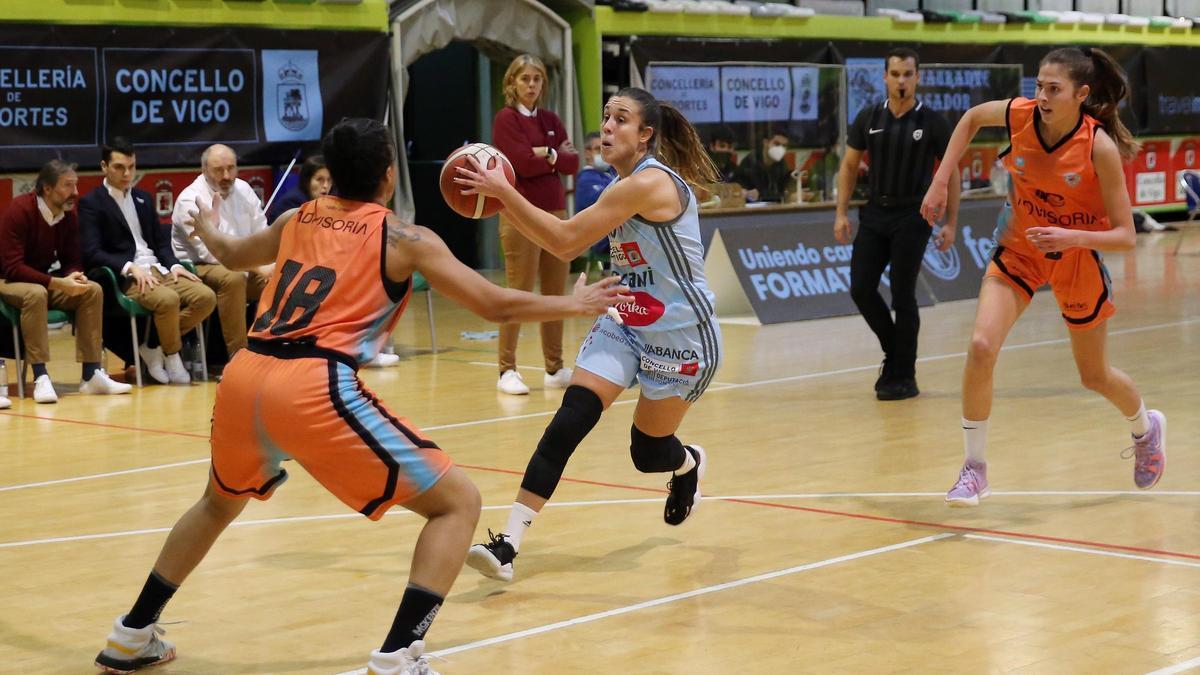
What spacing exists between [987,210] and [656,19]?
4.55 meters

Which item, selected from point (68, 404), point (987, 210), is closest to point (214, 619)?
point (68, 404)

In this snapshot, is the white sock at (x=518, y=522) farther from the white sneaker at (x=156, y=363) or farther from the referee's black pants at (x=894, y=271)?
the white sneaker at (x=156, y=363)

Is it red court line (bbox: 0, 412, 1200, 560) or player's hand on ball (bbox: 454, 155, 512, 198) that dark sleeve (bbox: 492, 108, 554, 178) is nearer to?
red court line (bbox: 0, 412, 1200, 560)

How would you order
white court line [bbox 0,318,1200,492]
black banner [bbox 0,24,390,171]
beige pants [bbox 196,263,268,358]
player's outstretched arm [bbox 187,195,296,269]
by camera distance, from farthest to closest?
black banner [bbox 0,24,390,171]
beige pants [bbox 196,263,268,358]
white court line [bbox 0,318,1200,492]
player's outstretched arm [bbox 187,195,296,269]

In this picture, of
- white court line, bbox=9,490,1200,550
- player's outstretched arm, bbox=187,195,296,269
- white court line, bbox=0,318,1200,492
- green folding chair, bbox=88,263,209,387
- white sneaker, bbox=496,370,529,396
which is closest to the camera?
player's outstretched arm, bbox=187,195,296,269

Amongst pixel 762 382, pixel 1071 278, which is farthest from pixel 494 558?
pixel 762 382

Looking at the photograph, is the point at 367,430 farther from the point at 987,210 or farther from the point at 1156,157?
the point at 1156,157

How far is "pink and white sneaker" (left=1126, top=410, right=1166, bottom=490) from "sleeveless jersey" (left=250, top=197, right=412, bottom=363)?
11.7 feet

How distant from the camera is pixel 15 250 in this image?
9602 millimetres

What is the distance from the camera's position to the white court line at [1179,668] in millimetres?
4086

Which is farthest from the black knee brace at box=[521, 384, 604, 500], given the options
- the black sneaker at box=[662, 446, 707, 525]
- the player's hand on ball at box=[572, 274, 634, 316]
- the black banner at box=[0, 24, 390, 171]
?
the black banner at box=[0, 24, 390, 171]

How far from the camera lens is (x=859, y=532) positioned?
5.82m

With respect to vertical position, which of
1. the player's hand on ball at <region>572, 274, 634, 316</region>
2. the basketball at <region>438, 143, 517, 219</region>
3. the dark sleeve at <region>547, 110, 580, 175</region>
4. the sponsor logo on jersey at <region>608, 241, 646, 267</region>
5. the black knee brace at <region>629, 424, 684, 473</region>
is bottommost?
the black knee brace at <region>629, 424, 684, 473</region>

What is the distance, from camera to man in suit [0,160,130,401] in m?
9.55
